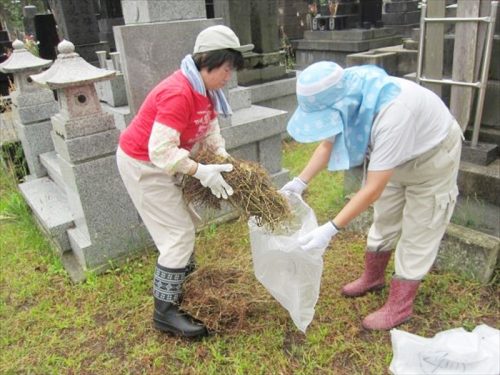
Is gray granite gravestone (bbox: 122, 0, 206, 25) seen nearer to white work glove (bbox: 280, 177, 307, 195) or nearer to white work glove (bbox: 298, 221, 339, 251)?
white work glove (bbox: 280, 177, 307, 195)

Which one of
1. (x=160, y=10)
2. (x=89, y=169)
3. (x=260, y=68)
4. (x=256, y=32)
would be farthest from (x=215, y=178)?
(x=256, y=32)

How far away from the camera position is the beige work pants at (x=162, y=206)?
2.38 m

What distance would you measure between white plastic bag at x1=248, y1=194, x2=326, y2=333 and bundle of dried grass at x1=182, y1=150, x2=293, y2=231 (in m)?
0.09

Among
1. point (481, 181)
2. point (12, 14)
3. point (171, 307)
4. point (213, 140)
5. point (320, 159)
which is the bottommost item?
point (171, 307)

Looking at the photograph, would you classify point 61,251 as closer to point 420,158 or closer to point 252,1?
point 420,158

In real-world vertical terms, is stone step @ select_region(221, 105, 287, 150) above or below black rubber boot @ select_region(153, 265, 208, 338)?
above

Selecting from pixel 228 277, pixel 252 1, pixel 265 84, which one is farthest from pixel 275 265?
pixel 252 1

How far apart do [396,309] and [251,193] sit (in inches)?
44.5

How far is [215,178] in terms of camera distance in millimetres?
2219

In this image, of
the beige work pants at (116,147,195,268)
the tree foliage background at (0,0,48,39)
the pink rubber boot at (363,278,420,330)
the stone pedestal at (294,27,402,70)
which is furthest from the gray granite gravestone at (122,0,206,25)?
the tree foliage background at (0,0,48,39)

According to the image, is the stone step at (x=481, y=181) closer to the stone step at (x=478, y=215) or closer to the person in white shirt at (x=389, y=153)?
the stone step at (x=478, y=215)

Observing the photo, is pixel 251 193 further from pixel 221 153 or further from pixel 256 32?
pixel 256 32

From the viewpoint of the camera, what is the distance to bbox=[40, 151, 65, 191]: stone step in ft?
13.4

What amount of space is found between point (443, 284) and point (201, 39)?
2.22 metres
